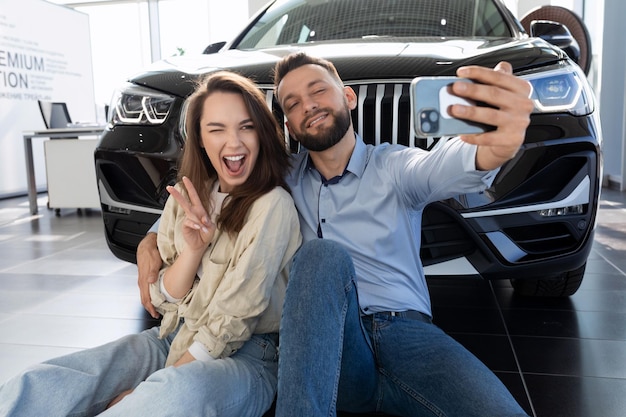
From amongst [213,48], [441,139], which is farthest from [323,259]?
[213,48]

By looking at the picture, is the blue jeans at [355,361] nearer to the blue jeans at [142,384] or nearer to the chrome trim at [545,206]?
the blue jeans at [142,384]

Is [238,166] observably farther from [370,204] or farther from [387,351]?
[387,351]

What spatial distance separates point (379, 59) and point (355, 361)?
0.99 metres

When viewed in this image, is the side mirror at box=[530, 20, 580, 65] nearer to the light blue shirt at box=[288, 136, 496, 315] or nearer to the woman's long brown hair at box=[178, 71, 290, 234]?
the light blue shirt at box=[288, 136, 496, 315]

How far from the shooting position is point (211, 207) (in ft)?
5.06

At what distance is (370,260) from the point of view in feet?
4.79

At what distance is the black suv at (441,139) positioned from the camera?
1731 mm

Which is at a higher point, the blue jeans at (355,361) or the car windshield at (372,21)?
the car windshield at (372,21)

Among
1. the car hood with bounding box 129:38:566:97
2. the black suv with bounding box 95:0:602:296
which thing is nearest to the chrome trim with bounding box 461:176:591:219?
the black suv with bounding box 95:0:602:296

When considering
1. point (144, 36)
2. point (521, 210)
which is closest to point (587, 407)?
point (521, 210)

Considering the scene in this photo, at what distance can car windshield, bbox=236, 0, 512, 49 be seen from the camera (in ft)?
8.09

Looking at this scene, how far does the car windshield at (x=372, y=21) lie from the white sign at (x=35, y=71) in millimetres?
6015

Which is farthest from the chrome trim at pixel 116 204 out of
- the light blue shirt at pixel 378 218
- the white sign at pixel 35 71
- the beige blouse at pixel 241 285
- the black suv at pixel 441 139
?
the white sign at pixel 35 71

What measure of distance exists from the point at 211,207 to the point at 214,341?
14.2 inches
